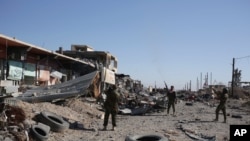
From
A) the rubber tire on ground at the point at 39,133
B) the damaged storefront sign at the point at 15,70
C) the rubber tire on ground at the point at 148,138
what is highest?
the damaged storefront sign at the point at 15,70

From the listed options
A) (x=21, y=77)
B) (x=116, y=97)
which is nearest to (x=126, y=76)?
(x=21, y=77)

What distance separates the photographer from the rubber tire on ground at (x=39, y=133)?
1038 centimetres

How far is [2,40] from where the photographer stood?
62.1 ft

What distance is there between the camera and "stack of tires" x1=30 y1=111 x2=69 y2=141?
34.4 ft

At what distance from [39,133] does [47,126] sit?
0.68m

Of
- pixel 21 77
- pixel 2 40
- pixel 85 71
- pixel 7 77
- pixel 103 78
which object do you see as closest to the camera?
pixel 2 40

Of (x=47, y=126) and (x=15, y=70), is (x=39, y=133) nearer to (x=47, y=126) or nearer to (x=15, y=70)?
(x=47, y=126)

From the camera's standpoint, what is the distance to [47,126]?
1172 cm

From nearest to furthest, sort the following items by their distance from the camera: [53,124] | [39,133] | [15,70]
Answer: [39,133]
[53,124]
[15,70]

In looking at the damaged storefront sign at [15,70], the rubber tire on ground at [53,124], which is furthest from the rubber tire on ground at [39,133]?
the damaged storefront sign at [15,70]

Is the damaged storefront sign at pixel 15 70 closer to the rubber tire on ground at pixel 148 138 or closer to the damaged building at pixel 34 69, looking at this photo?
the damaged building at pixel 34 69

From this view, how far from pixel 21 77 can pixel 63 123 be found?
440 inches

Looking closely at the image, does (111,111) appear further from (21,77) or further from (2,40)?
(21,77)

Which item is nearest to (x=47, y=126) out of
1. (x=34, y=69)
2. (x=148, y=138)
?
(x=148, y=138)
